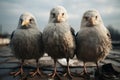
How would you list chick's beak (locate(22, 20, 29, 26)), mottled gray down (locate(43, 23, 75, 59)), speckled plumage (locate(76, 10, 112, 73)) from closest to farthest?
mottled gray down (locate(43, 23, 75, 59)) < speckled plumage (locate(76, 10, 112, 73)) < chick's beak (locate(22, 20, 29, 26))

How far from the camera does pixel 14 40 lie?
6383 mm

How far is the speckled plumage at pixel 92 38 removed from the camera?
5980 mm

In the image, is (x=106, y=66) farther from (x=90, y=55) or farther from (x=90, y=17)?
(x=90, y=17)

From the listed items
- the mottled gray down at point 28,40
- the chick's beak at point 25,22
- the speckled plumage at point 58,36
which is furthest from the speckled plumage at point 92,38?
the chick's beak at point 25,22

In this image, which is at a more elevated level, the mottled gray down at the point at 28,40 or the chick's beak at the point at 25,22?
the chick's beak at the point at 25,22

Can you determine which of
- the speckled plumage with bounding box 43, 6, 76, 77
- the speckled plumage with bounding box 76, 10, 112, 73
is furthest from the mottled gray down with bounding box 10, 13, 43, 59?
the speckled plumage with bounding box 76, 10, 112, 73

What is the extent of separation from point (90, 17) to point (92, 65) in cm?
228

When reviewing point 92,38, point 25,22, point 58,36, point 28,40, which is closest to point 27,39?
point 28,40

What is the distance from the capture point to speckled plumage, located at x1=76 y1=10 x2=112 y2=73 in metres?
5.98

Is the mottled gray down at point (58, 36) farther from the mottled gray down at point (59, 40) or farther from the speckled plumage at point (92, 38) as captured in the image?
the speckled plumage at point (92, 38)

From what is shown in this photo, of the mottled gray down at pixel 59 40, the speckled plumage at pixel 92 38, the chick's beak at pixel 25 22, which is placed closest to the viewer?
the mottled gray down at pixel 59 40

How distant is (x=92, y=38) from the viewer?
6000 mm

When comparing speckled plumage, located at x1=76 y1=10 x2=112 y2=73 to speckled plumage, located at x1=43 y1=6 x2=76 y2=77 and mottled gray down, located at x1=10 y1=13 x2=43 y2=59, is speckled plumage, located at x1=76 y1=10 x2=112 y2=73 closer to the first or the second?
speckled plumage, located at x1=43 y1=6 x2=76 y2=77

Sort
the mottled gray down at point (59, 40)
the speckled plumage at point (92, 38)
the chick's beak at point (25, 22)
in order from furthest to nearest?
the chick's beak at point (25, 22) < the speckled plumage at point (92, 38) < the mottled gray down at point (59, 40)
